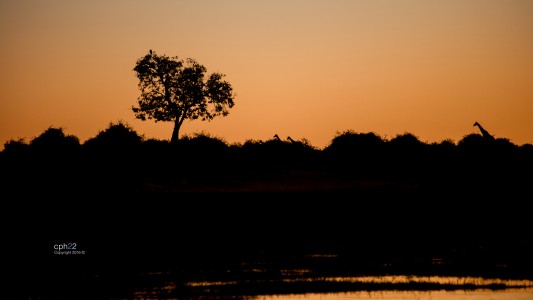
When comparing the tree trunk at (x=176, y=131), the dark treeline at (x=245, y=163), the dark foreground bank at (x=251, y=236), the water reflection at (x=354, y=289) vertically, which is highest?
the tree trunk at (x=176, y=131)

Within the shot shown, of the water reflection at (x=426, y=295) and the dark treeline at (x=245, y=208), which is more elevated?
the dark treeline at (x=245, y=208)

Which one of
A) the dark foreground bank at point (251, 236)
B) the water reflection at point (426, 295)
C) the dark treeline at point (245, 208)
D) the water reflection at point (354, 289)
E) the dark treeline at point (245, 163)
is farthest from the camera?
the dark treeline at point (245, 163)

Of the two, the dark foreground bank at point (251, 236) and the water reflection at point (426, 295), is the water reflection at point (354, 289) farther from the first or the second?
the dark foreground bank at point (251, 236)

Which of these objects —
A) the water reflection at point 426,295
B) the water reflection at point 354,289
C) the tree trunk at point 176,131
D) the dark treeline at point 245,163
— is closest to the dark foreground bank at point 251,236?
the water reflection at point 354,289

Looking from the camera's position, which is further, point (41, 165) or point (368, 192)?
point (41, 165)

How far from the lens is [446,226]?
179 feet

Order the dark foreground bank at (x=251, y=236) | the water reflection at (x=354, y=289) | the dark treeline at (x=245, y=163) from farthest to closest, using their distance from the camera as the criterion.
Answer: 1. the dark treeline at (x=245, y=163)
2. the dark foreground bank at (x=251, y=236)
3. the water reflection at (x=354, y=289)

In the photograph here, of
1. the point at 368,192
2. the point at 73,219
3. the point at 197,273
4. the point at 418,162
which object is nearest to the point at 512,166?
the point at 418,162

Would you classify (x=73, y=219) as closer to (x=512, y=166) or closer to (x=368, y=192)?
(x=368, y=192)

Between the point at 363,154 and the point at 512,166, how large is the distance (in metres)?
23.0

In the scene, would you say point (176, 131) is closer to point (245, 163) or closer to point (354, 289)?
point (245, 163)

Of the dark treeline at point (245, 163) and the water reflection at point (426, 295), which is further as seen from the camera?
the dark treeline at point (245, 163)

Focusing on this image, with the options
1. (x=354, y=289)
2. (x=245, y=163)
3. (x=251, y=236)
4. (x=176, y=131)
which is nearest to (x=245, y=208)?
(x=251, y=236)

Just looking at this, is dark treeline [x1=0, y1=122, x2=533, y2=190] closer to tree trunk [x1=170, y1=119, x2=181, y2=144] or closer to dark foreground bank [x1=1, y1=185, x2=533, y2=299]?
A: tree trunk [x1=170, y1=119, x2=181, y2=144]
